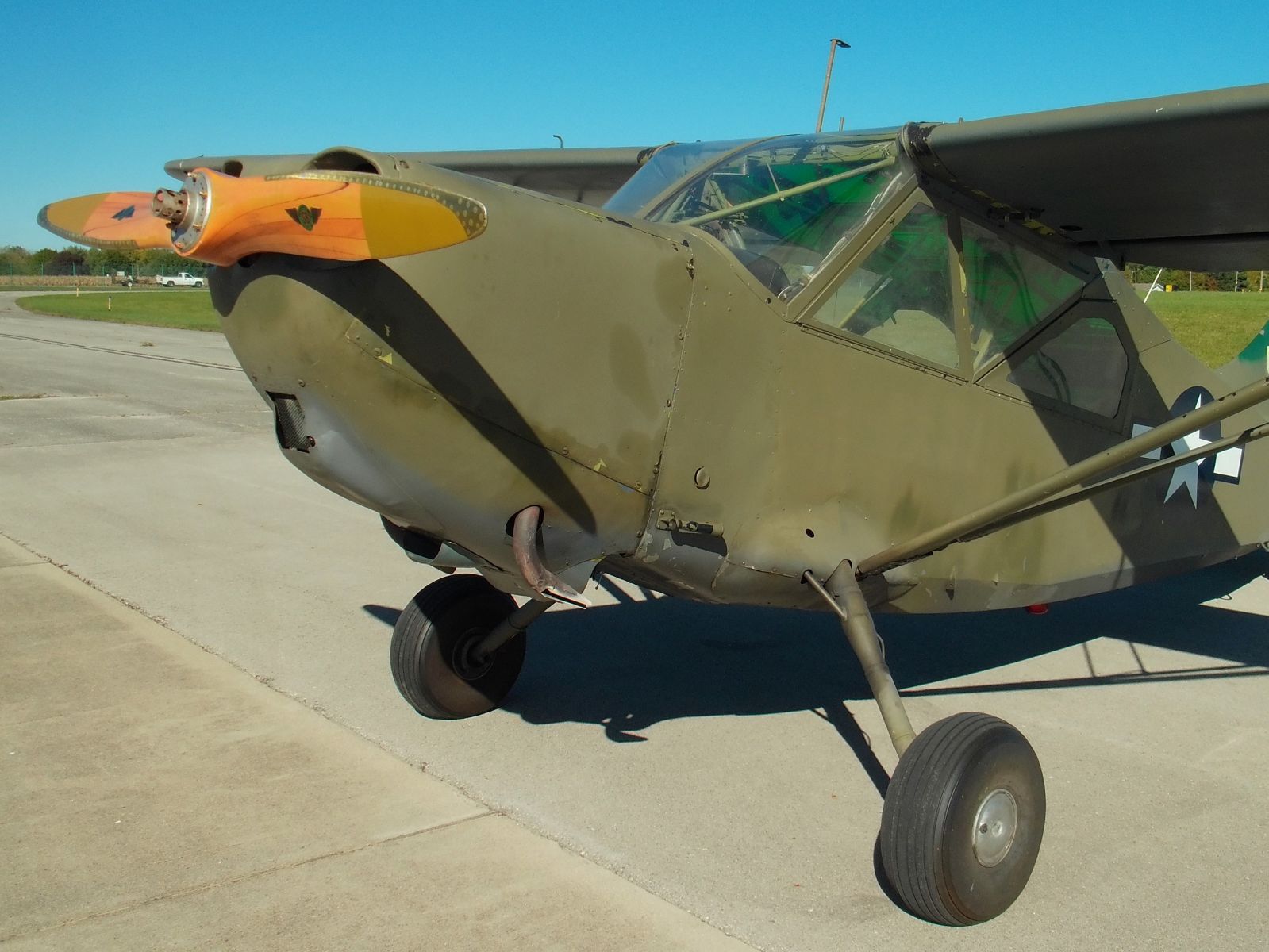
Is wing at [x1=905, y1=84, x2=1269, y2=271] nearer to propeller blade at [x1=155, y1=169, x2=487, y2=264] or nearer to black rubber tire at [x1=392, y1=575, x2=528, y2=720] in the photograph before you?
propeller blade at [x1=155, y1=169, x2=487, y2=264]

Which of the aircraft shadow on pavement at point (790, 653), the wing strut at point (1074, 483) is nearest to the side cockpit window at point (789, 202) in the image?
the wing strut at point (1074, 483)

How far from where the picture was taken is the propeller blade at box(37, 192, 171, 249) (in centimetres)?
322

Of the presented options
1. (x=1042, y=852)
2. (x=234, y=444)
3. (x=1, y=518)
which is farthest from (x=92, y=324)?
(x=1042, y=852)

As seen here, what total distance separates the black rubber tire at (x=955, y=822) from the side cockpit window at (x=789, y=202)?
5.18 feet

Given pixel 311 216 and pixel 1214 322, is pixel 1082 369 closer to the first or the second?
pixel 311 216

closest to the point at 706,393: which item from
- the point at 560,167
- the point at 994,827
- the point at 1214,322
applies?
the point at 994,827

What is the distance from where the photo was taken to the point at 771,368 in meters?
3.94

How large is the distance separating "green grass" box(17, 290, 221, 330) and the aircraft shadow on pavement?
1064 inches

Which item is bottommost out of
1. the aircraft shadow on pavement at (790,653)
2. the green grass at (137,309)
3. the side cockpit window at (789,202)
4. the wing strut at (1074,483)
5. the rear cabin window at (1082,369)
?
the green grass at (137,309)

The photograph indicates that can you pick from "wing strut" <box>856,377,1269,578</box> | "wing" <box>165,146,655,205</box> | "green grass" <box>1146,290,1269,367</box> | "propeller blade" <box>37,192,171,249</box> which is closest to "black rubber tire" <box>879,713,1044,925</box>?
"wing strut" <box>856,377,1269,578</box>

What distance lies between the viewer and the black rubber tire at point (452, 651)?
4.96 m

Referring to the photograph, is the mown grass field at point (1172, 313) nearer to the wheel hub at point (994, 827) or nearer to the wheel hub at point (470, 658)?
the wheel hub at point (994, 827)

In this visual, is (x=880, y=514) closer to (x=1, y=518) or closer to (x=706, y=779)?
(x=706, y=779)

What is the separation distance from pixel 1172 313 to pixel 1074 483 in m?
25.4
